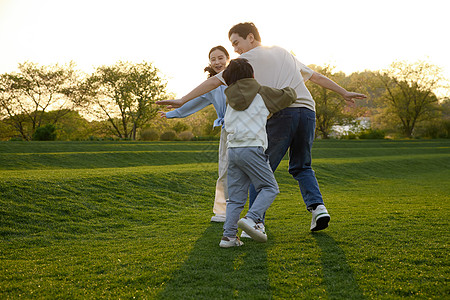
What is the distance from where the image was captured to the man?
3.57m

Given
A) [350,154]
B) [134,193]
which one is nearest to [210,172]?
[134,193]

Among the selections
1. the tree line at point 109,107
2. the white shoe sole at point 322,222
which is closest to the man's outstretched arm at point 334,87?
the white shoe sole at point 322,222

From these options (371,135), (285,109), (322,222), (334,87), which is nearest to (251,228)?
(322,222)

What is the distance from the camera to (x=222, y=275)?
2.52m

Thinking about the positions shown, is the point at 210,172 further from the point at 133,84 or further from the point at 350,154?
the point at 133,84

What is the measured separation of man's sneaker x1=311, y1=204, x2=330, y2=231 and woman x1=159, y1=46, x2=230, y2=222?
1.16 meters

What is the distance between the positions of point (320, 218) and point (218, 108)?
1.85 meters

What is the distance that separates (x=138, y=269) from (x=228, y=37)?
238 cm

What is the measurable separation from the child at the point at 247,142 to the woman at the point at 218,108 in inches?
43.2

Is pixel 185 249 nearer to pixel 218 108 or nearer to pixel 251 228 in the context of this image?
pixel 251 228

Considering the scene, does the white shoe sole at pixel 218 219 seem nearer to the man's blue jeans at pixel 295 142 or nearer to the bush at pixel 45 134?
the man's blue jeans at pixel 295 142

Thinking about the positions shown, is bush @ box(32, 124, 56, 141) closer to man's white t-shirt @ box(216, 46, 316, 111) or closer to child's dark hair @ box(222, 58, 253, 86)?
man's white t-shirt @ box(216, 46, 316, 111)

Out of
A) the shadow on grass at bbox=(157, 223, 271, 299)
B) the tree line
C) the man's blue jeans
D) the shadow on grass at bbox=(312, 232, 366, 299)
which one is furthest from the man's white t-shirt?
the tree line

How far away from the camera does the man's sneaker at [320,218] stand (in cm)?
360
